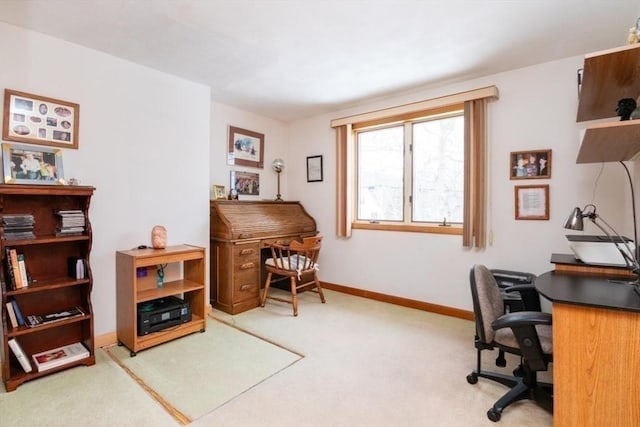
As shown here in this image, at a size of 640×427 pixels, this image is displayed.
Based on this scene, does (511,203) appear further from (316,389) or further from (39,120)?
(39,120)

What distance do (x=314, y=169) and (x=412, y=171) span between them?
55.7 inches

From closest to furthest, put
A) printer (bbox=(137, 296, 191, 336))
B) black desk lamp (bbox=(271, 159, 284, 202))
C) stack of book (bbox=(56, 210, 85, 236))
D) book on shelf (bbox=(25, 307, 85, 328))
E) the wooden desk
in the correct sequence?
the wooden desk → book on shelf (bbox=(25, 307, 85, 328)) → stack of book (bbox=(56, 210, 85, 236)) → printer (bbox=(137, 296, 191, 336)) → black desk lamp (bbox=(271, 159, 284, 202))

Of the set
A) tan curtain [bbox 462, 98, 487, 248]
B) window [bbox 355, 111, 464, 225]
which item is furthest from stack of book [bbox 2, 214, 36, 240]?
tan curtain [bbox 462, 98, 487, 248]

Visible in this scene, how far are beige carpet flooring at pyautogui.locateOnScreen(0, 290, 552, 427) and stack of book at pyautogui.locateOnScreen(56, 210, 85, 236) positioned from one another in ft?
3.18

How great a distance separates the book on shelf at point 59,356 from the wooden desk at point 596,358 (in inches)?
115

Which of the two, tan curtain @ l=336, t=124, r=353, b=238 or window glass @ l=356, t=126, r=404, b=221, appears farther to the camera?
tan curtain @ l=336, t=124, r=353, b=238

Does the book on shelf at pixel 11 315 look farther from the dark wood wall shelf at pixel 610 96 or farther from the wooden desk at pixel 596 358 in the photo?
the dark wood wall shelf at pixel 610 96

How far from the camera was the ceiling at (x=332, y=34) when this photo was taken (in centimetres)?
193

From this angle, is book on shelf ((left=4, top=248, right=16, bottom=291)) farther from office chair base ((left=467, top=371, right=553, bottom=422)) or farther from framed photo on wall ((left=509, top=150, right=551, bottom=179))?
framed photo on wall ((left=509, top=150, right=551, bottom=179))

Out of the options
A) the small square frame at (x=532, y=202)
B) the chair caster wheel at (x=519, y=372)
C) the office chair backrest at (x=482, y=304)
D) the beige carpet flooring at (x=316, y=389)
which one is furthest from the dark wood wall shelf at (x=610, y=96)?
the beige carpet flooring at (x=316, y=389)

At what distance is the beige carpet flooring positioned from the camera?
1671mm

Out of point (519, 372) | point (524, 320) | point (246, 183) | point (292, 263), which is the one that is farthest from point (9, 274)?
point (519, 372)

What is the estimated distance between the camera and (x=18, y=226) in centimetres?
201

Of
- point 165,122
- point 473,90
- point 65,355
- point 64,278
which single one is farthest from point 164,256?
point 473,90
